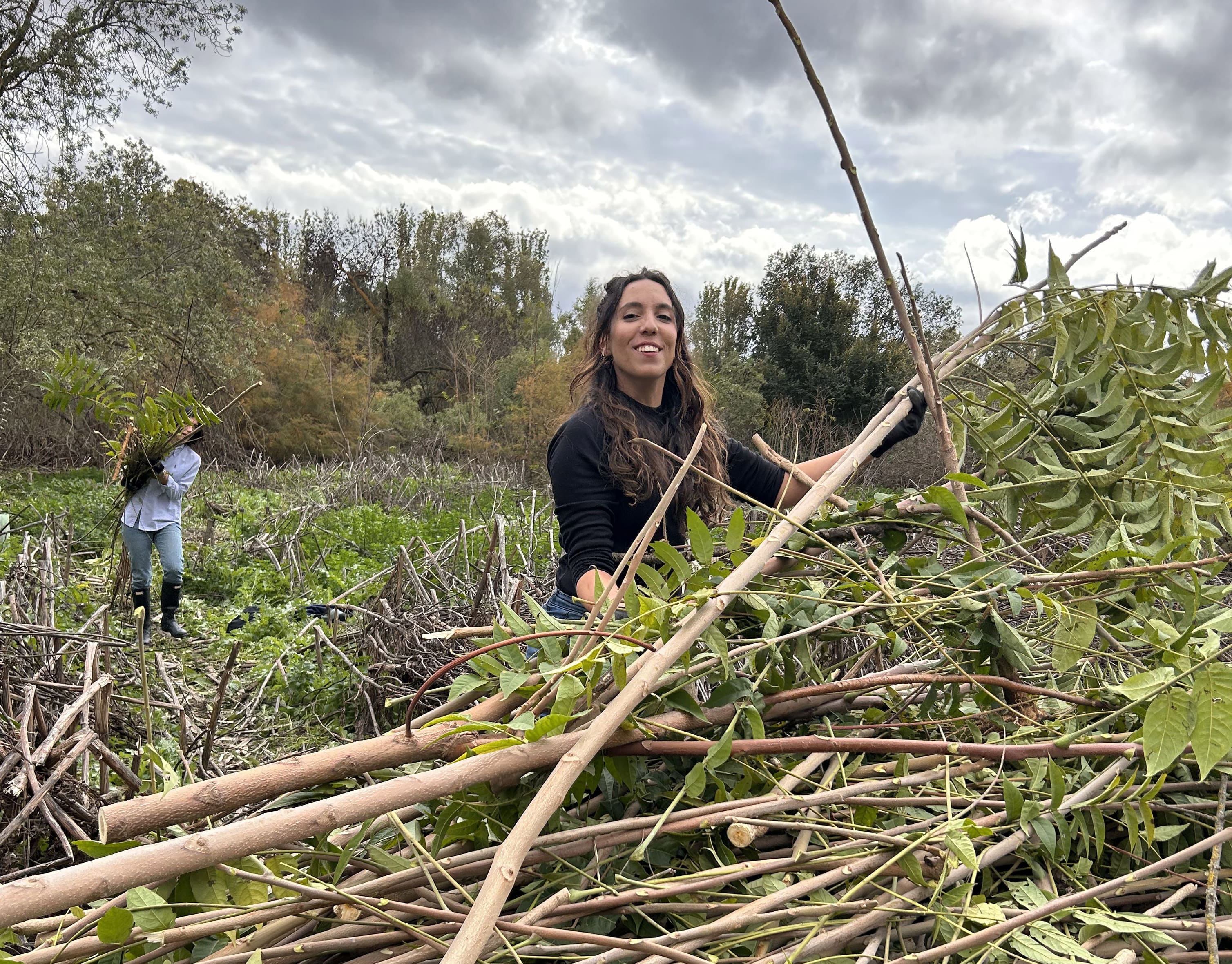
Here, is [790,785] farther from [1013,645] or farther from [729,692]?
[1013,645]

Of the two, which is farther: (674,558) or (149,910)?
(674,558)

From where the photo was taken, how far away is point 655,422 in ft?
6.68

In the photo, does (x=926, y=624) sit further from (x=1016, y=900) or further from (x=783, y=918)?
(x=783, y=918)

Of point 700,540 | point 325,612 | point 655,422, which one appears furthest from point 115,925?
point 325,612

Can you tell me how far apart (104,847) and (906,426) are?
1.44 m

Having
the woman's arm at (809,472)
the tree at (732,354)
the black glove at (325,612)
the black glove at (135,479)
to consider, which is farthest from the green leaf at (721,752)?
the tree at (732,354)

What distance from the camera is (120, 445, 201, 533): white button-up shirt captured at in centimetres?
442

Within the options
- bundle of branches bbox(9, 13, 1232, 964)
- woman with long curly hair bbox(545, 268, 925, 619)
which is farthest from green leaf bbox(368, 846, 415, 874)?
woman with long curly hair bbox(545, 268, 925, 619)

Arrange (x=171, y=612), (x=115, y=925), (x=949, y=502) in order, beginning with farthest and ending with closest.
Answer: (x=171, y=612) < (x=949, y=502) < (x=115, y=925)

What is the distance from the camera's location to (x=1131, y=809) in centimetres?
76

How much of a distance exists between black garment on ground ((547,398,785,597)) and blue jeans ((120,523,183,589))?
3664 millimetres

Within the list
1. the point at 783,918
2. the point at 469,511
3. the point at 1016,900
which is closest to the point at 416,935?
the point at 783,918

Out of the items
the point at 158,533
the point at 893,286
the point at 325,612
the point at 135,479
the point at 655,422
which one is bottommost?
the point at 325,612

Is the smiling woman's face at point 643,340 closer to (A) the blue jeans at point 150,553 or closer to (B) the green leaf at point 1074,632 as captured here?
(B) the green leaf at point 1074,632
